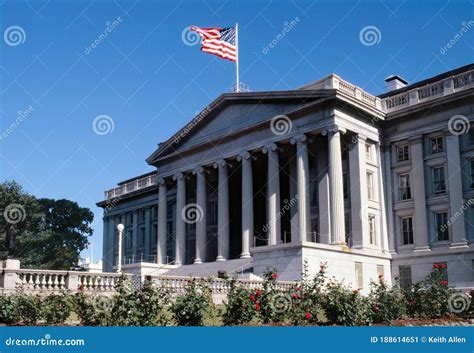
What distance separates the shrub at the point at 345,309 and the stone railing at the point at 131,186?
2133 inches

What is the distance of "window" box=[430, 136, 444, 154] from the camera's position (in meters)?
44.4

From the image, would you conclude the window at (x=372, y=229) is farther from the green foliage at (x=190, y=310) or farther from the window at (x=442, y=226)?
the green foliage at (x=190, y=310)

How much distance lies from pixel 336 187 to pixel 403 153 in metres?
8.15

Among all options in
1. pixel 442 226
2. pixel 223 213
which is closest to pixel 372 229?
pixel 442 226

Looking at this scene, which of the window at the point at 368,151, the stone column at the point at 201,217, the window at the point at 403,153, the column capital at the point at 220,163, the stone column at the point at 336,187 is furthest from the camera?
the stone column at the point at 201,217

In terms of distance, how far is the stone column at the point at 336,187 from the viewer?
140ft

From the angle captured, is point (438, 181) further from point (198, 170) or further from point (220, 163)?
point (198, 170)

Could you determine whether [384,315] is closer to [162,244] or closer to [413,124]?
[413,124]

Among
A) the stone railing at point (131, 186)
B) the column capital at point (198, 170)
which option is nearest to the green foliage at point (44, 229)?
the stone railing at point (131, 186)

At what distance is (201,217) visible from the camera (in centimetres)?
5462

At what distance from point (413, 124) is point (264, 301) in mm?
30443

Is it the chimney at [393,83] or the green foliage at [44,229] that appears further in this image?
the green foliage at [44,229]

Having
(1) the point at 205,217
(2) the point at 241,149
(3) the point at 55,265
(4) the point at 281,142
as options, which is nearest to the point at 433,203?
(4) the point at 281,142

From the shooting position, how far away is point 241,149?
51000 mm
